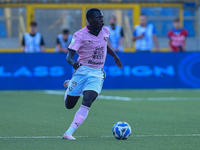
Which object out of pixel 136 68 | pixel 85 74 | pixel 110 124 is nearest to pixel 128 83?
pixel 136 68

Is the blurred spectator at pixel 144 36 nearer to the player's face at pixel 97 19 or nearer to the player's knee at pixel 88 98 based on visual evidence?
the player's face at pixel 97 19

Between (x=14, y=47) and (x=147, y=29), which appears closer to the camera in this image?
(x=147, y=29)

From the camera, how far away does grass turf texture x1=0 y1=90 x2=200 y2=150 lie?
6566mm

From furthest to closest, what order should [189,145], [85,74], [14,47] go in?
[14,47], [85,74], [189,145]

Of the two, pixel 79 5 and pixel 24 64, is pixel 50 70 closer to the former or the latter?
pixel 24 64

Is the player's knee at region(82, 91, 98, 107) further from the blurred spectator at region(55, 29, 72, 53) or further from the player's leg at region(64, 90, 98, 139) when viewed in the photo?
the blurred spectator at region(55, 29, 72, 53)

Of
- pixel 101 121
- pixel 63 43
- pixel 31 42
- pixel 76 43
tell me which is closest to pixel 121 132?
pixel 76 43

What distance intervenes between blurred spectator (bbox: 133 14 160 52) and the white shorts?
8.70m

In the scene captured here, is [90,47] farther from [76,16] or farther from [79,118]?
[76,16]

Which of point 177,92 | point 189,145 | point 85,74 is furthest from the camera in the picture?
point 177,92

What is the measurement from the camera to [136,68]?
52.1ft

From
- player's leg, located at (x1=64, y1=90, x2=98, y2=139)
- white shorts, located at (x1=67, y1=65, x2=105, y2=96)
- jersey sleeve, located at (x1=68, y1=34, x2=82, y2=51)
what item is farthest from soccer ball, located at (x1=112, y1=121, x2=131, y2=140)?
jersey sleeve, located at (x1=68, y1=34, x2=82, y2=51)

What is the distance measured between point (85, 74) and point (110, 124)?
182 centimetres

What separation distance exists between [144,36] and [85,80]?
8.98 metres
